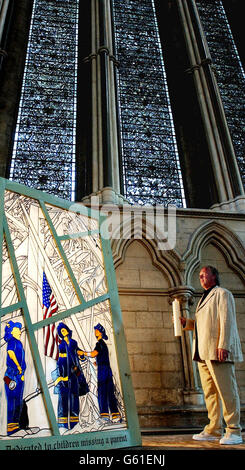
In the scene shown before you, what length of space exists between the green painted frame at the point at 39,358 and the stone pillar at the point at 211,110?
359 cm

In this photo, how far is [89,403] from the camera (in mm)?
2514

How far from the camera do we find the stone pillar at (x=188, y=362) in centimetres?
433

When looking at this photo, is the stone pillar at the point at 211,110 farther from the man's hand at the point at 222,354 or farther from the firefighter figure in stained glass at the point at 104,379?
the firefighter figure in stained glass at the point at 104,379

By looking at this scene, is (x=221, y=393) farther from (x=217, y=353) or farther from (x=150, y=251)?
(x=150, y=251)

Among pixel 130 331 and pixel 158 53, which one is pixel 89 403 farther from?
pixel 158 53

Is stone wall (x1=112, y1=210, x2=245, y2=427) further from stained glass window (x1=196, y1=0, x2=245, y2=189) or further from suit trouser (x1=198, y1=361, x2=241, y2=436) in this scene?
stained glass window (x1=196, y1=0, x2=245, y2=189)

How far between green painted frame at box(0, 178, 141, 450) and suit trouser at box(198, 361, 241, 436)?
1.82 ft

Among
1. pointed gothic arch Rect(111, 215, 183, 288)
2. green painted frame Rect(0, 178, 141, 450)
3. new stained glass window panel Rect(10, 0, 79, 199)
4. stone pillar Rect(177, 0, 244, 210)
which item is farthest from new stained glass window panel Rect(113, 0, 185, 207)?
green painted frame Rect(0, 178, 141, 450)

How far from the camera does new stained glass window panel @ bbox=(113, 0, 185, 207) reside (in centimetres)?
677

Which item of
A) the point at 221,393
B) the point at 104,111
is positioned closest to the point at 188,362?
the point at 221,393

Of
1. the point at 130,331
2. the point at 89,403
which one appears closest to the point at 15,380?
the point at 89,403

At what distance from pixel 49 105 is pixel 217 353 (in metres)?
6.34

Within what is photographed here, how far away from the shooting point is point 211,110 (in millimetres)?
7156

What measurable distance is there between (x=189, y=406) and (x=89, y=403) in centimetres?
214
